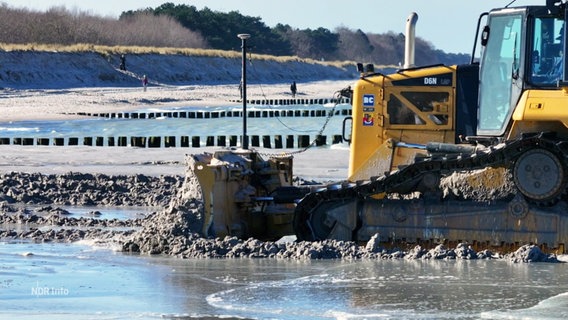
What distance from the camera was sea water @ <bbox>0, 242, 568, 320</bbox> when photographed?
10.8 m

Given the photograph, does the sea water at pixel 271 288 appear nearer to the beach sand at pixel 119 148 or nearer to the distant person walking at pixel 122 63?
the beach sand at pixel 119 148

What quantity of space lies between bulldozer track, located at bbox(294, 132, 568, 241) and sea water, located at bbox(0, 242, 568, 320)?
0.92 m

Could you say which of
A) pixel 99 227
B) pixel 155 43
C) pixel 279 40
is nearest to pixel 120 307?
pixel 99 227

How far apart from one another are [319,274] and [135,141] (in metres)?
21.5

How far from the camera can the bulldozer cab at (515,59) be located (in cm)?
1352

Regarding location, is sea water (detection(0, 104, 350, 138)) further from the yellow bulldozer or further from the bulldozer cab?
the bulldozer cab

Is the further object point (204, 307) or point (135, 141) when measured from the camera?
point (135, 141)

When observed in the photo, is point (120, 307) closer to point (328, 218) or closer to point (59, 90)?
point (328, 218)

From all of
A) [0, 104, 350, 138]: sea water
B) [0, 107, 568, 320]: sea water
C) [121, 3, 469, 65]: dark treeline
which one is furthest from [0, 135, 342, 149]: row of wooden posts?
[121, 3, 469, 65]: dark treeline

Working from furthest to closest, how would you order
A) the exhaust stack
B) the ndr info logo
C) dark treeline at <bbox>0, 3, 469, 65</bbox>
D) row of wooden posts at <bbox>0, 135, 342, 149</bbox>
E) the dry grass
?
dark treeline at <bbox>0, 3, 469, 65</bbox> → the dry grass → row of wooden posts at <bbox>0, 135, 342, 149</bbox> → the exhaust stack → the ndr info logo

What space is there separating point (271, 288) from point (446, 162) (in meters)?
2.98

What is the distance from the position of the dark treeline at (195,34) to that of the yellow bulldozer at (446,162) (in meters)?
52.4

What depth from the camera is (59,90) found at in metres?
63.3

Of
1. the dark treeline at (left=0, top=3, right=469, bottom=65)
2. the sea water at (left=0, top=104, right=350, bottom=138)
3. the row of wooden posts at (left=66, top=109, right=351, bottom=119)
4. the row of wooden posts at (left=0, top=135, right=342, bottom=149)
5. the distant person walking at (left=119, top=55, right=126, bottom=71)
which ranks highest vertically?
the dark treeline at (left=0, top=3, right=469, bottom=65)
